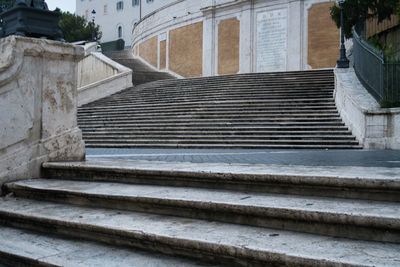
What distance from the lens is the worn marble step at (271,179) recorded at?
124 inches

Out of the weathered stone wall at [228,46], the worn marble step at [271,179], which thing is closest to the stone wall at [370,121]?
the worn marble step at [271,179]

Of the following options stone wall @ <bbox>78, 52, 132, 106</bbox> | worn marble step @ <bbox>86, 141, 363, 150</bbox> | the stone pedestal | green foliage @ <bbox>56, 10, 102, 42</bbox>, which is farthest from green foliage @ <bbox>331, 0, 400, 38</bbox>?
green foliage @ <bbox>56, 10, 102, 42</bbox>

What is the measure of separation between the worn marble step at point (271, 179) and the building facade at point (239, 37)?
22.7 metres

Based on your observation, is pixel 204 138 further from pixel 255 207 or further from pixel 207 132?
pixel 255 207

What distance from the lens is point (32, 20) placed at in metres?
5.20

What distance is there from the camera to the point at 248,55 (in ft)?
92.2

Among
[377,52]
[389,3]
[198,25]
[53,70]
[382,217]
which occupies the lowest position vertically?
[382,217]

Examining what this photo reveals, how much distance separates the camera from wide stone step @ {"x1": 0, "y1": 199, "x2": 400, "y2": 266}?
249 centimetres

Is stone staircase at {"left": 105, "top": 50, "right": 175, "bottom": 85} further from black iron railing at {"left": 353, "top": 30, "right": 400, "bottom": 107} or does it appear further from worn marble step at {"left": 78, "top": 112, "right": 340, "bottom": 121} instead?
black iron railing at {"left": 353, "top": 30, "right": 400, "bottom": 107}

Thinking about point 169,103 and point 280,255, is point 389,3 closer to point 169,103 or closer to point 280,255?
point 169,103

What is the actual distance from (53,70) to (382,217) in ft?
12.9

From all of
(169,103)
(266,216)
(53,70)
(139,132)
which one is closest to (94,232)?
(266,216)

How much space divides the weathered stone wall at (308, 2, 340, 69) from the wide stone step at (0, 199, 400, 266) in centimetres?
2355

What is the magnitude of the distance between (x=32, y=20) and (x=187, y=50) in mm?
27643
